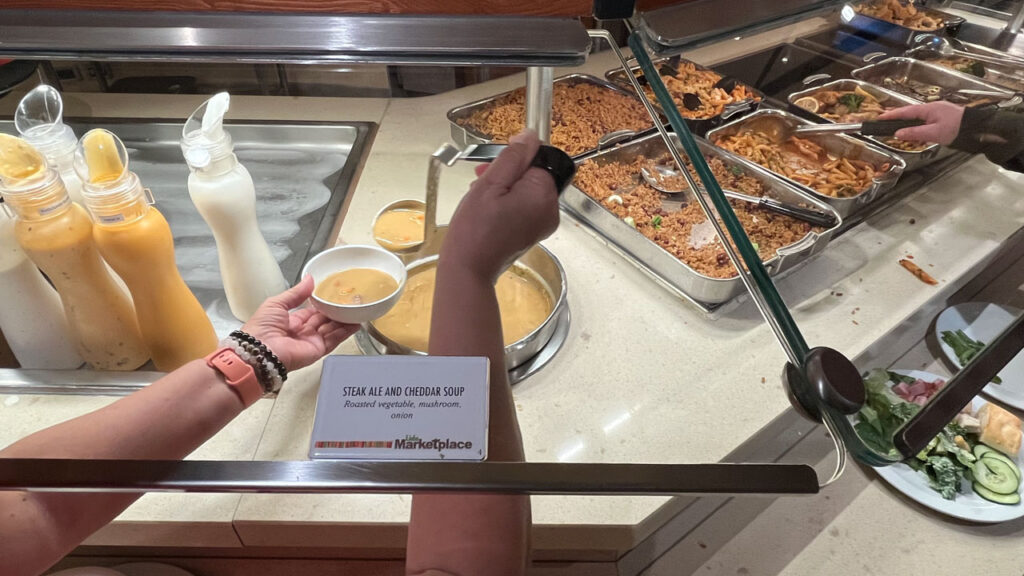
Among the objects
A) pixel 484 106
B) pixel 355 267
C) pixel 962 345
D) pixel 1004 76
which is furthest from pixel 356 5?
pixel 1004 76

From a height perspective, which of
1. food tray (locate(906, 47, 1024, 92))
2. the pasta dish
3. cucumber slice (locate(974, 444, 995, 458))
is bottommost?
cucumber slice (locate(974, 444, 995, 458))

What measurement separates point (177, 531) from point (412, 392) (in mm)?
519

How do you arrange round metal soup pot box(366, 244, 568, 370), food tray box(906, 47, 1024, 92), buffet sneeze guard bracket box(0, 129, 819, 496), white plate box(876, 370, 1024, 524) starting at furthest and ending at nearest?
food tray box(906, 47, 1024, 92) → white plate box(876, 370, 1024, 524) → round metal soup pot box(366, 244, 568, 370) → buffet sneeze guard bracket box(0, 129, 819, 496)

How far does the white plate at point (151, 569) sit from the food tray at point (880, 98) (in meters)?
1.36

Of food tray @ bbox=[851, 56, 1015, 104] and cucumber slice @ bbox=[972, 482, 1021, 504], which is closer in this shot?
cucumber slice @ bbox=[972, 482, 1021, 504]

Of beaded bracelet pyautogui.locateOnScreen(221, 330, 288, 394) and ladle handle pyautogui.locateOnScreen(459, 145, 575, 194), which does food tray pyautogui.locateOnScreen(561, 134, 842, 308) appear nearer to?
ladle handle pyautogui.locateOnScreen(459, 145, 575, 194)

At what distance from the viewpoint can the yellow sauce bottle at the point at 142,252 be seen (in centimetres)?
70

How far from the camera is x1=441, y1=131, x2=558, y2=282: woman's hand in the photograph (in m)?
0.59

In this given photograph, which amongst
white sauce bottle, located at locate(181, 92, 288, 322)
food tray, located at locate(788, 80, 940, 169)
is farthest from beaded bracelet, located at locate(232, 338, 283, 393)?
food tray, located at locate(788, 80, 940, 169)

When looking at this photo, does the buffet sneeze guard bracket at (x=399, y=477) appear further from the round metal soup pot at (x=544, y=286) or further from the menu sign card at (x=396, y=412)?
the round metal soup pot at (x=544, y=286)

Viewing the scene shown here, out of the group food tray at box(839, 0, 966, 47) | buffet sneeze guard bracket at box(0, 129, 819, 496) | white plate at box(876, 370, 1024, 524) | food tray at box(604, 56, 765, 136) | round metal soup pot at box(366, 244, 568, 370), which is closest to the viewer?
buffet sneeze guard bracket at box(0, 129, 819, 496)

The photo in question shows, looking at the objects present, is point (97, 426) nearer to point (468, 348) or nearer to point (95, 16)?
point (468, 348)

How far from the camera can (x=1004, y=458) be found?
106 cm

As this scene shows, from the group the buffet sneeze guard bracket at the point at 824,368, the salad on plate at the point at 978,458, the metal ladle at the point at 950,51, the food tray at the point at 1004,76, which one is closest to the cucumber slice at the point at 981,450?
the salad on plate at the point at 978,458
